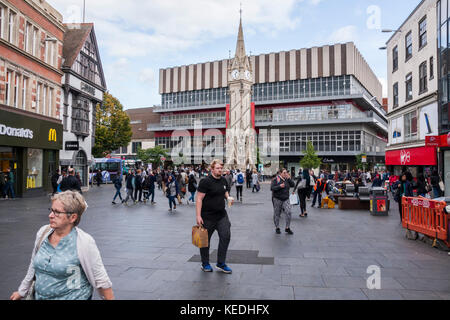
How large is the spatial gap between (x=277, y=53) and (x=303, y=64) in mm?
5426

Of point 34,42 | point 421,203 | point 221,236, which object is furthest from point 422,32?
point 34,42

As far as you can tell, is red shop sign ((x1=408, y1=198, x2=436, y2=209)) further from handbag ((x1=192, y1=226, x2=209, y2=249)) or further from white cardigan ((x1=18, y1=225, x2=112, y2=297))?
white cardigan ((x1=18, y1=225, x2=112, y2=297))

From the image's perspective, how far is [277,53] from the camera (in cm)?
5966

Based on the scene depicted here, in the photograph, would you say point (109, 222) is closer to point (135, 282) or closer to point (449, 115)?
point (135, 282)

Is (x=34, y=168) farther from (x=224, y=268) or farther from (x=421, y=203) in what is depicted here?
(x=421, y=203)

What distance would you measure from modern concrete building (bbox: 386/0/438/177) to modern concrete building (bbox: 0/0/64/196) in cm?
2289

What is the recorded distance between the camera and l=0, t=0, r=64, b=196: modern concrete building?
729 inches

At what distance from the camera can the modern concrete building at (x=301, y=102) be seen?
5488cm

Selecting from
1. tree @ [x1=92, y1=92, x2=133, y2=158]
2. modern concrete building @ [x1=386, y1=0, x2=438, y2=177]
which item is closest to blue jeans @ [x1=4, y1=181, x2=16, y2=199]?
modern concrete building @ [x1=386, y1=0, x2=438, y2=177]

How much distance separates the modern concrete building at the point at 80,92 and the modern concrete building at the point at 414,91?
938 inches

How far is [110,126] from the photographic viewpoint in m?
45.8

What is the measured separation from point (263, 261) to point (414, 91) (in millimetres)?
23632
